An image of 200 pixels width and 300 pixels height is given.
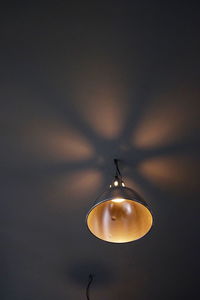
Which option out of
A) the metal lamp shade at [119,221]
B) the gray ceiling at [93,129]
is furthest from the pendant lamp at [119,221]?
the gray ceiling at [93,129]

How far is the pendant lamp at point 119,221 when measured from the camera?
5.76 feet

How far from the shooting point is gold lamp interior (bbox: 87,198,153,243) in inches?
69.4

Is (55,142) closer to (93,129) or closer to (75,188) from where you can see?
(93,129)

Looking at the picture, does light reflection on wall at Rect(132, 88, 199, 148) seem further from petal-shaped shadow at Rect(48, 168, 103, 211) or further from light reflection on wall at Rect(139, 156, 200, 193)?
petal-shaped shadow at Rect(48, 168, 103, 211)

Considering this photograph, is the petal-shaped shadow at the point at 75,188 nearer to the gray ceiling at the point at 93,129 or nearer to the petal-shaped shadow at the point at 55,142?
the gray ceiling at the point at 93,129

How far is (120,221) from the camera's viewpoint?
184 centimetres

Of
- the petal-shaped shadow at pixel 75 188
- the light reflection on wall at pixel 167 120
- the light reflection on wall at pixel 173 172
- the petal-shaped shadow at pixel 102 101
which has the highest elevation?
the petal-shaped shadow at pixel 102 101

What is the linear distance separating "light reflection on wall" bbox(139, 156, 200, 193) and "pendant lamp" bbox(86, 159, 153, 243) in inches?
19.2

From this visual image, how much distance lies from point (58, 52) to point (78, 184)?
3.41 ft

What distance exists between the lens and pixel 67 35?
1.73 metres

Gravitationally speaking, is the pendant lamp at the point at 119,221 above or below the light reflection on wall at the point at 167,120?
below

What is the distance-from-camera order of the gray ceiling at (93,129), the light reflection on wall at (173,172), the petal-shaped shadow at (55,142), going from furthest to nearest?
the light reflection on wall at (173,172) < the petal-shaped shadow at (55,142) < the gray ceiling at (93,129)

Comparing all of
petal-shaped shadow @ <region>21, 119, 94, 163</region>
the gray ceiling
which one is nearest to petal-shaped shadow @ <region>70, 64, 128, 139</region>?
the gray ceiling

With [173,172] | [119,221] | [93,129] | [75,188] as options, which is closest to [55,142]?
[93,129]
